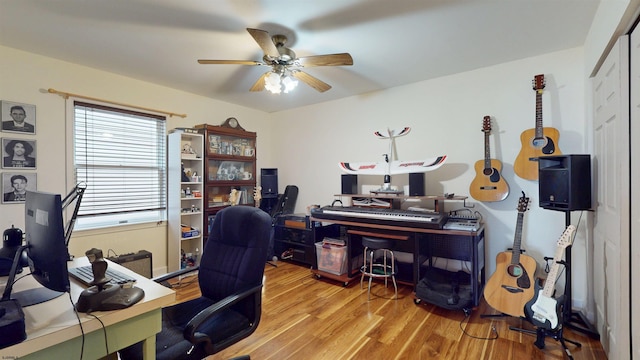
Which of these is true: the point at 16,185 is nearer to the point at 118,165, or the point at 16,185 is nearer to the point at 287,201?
the point at 118,165

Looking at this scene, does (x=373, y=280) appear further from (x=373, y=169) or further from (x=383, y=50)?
(x=383, y=50)

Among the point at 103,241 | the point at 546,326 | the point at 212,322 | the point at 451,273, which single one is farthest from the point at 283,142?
the point at 546,326

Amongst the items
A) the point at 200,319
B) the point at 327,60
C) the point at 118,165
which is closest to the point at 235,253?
the point at 200,319

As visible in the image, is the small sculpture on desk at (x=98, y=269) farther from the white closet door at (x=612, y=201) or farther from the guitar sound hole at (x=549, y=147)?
the guitar sound hole at (x=549, y=147)

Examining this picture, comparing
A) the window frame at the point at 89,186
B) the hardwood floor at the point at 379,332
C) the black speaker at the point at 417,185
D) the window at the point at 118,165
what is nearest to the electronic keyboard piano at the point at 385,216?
the black speaker at the point at 417,185

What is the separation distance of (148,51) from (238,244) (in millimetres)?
2088

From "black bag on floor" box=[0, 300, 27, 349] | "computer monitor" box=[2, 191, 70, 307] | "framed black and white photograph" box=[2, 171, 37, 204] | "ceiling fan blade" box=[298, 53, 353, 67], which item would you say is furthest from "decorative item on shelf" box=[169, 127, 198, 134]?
"black bag on floor" box=[0, 300, 27, 349]

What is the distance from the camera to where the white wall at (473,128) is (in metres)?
2.55

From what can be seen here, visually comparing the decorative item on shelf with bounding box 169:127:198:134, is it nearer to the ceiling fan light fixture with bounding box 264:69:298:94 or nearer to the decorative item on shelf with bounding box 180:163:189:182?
the decorative item on shelf with bounding box 180:163:189:182

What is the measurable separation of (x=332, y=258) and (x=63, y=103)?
127 inches

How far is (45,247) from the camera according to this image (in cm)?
97

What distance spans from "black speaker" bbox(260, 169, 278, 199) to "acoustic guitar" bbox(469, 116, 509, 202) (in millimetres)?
2827

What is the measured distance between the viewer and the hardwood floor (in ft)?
6.34

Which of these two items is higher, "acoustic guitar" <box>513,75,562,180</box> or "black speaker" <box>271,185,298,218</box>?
"acoustic guitar" <box>513,75,562,180</box>
